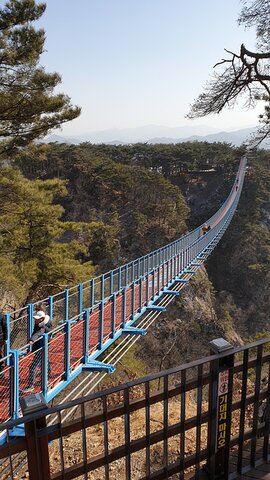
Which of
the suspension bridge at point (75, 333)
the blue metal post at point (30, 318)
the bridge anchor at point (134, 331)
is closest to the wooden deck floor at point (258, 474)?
the suspension bridge at point (75, 333)

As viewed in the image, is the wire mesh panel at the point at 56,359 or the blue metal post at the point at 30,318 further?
the blue metal post at the point at 30,318

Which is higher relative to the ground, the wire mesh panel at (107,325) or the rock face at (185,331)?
the wire mesh panel at (107,325)

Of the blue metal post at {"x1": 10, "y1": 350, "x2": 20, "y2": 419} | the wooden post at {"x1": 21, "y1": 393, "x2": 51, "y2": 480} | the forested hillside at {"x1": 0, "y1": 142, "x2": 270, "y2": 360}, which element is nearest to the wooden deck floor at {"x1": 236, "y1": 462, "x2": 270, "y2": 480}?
the wooden post at {"x1": 21, "y1": 393, "x2": 51, "y2": 480}

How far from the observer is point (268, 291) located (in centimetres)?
2847

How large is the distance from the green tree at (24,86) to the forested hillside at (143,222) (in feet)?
2.03

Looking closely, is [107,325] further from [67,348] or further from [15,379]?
[15,379]

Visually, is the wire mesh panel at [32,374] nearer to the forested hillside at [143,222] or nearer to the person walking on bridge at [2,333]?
the person walking on bridge at [2,333]

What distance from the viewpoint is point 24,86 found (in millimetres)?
7230

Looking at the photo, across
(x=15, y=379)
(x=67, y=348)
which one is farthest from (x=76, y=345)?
(x=15, y=379)

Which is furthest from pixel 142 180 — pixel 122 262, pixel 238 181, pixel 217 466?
pixel 217 466

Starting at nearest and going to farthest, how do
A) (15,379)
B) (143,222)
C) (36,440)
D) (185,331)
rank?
1. (36,440)
2. (15,379)
3. (185,331)
4. (143,222)

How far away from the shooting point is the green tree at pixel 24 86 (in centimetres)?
672

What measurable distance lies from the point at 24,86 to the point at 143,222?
18.0 meters

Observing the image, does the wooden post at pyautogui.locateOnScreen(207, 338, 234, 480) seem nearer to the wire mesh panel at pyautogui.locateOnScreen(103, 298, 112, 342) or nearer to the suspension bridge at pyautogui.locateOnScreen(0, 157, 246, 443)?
the suspension bridge at pyautogui.locateOnScreen(0, 157, 246, 443)
